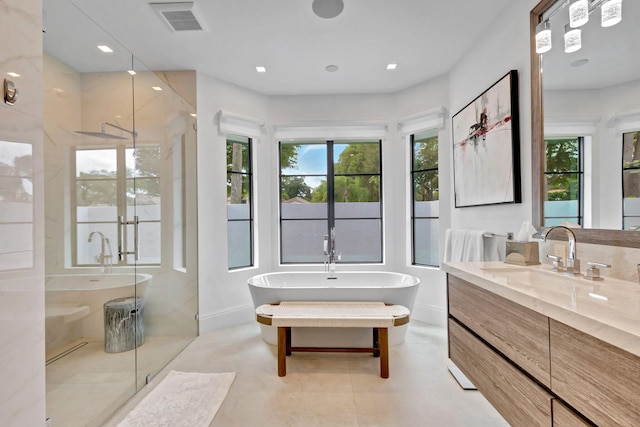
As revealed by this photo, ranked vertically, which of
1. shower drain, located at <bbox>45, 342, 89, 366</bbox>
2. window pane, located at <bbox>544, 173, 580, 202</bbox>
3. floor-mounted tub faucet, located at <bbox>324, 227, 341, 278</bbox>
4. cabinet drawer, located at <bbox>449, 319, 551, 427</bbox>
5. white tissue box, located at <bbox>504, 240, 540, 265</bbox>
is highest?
window pane, located at <bbox>544, 173, 580, 202</bbox>

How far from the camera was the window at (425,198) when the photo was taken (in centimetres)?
337

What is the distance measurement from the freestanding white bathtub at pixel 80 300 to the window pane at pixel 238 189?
127 centimetres

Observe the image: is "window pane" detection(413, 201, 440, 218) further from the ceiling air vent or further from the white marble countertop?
the ceiling air vent

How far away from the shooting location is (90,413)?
174cm

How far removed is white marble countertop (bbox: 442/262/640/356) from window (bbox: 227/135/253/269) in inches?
97.8

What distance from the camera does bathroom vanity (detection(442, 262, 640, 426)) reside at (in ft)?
2.63

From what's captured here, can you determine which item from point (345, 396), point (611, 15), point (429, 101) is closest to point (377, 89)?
point (429, 101)

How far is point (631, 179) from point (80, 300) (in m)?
3.22

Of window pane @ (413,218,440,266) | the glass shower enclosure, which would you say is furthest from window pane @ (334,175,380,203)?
the glass shower enclosure

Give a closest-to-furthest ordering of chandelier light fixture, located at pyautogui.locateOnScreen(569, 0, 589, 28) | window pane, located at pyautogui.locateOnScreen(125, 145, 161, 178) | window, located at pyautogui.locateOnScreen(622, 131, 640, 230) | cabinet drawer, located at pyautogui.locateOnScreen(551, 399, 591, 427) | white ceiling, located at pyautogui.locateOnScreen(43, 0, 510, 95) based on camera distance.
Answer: cabinet drawer, located at pyautogui.locateOnScreen(551, 399, 591, 427)
window, located at pyautogui.locateOnScreen(622, 131, 640, 230)
chandelier light fixture, located at pyautogui.locateOnScreen(569, 0, 589, 28)
white ceiling, located at pyautogui.locateOnScreen(43, 0, 510, 95)
window pane, located at pyautogui.locateOnScreen(125, 145, 161, 178)

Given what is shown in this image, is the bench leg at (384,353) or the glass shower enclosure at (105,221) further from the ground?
the glass shower enclosure at (105,221)

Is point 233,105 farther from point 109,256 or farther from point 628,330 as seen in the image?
point 628,330

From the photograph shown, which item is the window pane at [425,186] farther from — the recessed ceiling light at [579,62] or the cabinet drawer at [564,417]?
the cabinet drawer at [564,417]

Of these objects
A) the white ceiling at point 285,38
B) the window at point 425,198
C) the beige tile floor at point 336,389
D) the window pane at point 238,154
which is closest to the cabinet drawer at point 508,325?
the beige tile floor at point 336,389
